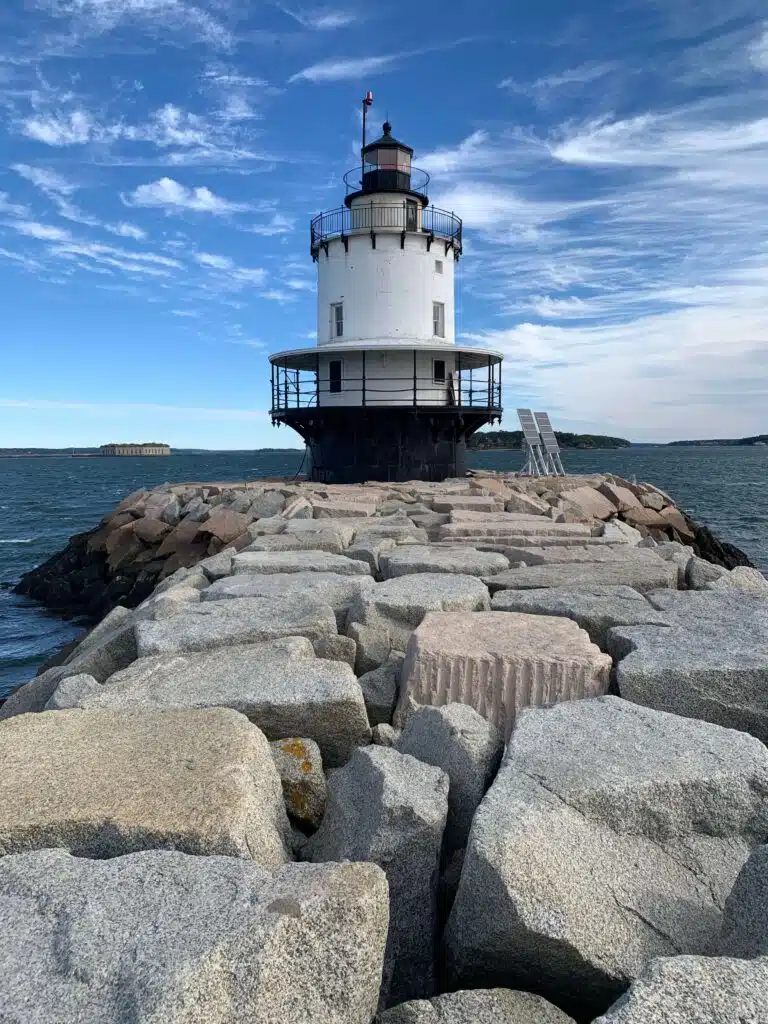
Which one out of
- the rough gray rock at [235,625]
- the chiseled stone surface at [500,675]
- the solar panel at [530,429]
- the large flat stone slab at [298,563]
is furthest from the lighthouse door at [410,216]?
the chiseled stone surface at [500,675]

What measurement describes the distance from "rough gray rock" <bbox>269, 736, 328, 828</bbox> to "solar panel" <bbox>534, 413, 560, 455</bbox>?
21.5 meters

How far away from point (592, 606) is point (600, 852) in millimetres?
2230

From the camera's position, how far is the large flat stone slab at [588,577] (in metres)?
5.08

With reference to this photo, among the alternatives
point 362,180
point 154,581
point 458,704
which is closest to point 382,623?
point 458,704

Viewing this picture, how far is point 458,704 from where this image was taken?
10.2ft

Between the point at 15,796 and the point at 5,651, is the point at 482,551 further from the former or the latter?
the point at 5,651

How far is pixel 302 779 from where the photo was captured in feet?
9.06

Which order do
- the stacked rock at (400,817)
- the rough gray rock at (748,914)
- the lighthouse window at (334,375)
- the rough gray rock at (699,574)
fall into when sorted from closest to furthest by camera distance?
1. the stacked rock at (400,817)
2. the rough gray rock at (748,914)
3. the rough gray rock at (699,574)
4. the lighthouse window at (334,375)

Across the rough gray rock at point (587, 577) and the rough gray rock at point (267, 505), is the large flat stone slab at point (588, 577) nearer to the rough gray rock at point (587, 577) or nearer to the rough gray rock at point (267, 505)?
the rough gray rock at point (587, 577)

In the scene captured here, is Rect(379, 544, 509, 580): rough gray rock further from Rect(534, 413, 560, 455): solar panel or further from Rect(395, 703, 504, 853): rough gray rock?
Rect(534, 413, 560, 455): solar panel

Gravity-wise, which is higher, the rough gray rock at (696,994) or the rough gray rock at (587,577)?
the rough gray rock at (587,577)

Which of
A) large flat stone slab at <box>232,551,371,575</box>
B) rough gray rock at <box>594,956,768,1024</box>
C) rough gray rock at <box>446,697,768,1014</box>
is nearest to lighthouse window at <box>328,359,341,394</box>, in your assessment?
large flat stone slab at <box>232,551,371,575</box>

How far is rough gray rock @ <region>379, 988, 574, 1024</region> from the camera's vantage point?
1.70 m

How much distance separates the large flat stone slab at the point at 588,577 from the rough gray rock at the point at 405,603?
0.38 m
